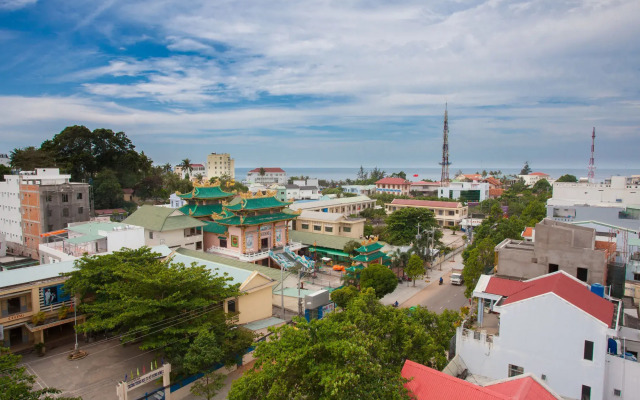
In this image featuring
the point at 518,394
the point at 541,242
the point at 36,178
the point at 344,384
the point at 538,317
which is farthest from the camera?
the point at 36,178

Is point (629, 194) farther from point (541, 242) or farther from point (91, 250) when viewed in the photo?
point (91, 250)

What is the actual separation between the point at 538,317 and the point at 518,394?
516 cm

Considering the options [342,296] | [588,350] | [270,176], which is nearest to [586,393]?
[588,350]

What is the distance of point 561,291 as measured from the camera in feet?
53.2

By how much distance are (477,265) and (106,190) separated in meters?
58.5

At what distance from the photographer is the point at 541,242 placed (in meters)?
22.0

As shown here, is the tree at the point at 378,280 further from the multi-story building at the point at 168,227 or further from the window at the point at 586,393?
the multi-story building at the point at 168,227

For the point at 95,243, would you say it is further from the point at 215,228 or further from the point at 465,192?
the point at 465,192

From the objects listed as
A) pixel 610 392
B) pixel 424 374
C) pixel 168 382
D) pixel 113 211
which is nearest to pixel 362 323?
pixel 424 374

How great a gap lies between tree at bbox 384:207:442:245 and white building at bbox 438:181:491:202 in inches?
1876

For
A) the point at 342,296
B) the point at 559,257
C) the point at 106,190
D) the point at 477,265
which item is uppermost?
the point at 106,190

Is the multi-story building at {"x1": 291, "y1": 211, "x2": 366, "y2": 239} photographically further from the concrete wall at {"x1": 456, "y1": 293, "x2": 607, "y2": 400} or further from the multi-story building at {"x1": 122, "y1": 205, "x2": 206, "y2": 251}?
the concrete wall at {"x1": 456, "y1": 293, "x2": 607, "y2": 400}

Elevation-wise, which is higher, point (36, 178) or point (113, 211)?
point (36, 178)

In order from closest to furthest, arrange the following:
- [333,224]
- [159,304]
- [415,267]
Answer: [159,304] → [415,267] → [333,224]
